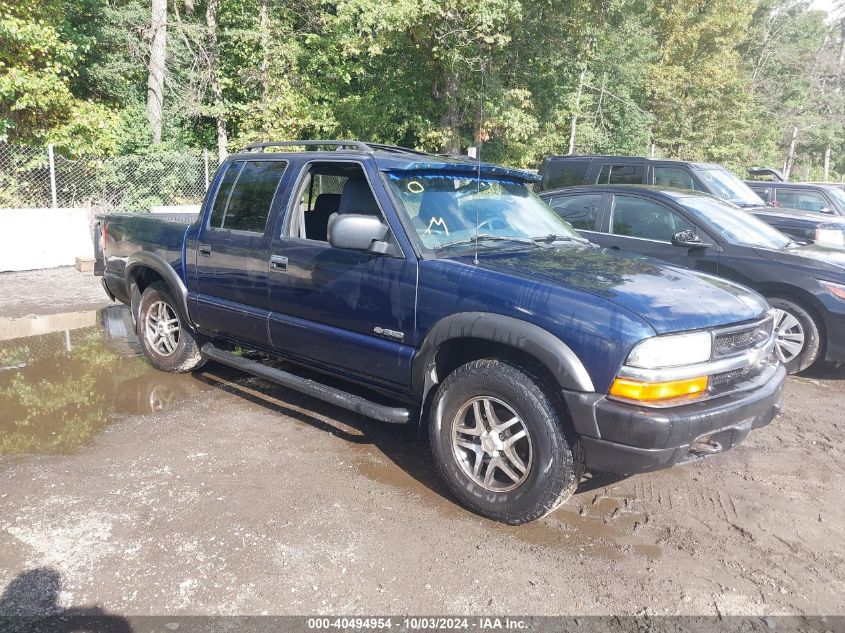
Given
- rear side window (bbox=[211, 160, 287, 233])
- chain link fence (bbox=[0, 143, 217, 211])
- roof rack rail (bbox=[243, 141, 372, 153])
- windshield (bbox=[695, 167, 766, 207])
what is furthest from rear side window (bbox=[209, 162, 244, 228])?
chain link fence (bbox=[0, 143, 217, 211])

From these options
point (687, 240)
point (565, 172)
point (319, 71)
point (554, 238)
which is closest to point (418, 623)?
point (554, 238)

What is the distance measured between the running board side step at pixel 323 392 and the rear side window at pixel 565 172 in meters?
7.45

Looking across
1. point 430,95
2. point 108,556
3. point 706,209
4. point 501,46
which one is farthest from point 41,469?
point 430,95

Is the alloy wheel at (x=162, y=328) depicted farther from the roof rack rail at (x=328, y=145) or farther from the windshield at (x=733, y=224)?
the windshield at (x=733, y=224)

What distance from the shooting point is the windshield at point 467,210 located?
3980 millimetres

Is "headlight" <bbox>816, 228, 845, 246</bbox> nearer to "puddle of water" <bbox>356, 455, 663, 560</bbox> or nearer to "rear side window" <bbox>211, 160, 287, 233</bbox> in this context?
"puddle of water" <bbox>356, 455, 663, 560</bbox>

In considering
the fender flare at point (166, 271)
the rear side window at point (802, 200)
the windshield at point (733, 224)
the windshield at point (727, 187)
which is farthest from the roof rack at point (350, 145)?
the rear side window at point (802, 200)

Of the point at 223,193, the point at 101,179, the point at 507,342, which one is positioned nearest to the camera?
the point at 507,342

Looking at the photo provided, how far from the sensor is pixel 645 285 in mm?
3463

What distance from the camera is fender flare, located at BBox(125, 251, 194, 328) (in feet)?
17.6

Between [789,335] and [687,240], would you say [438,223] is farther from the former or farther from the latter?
[789,335]

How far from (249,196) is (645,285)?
3.00 m

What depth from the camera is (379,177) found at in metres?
4.06

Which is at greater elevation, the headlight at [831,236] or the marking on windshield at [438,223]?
the marking on windshield at [438,223]
